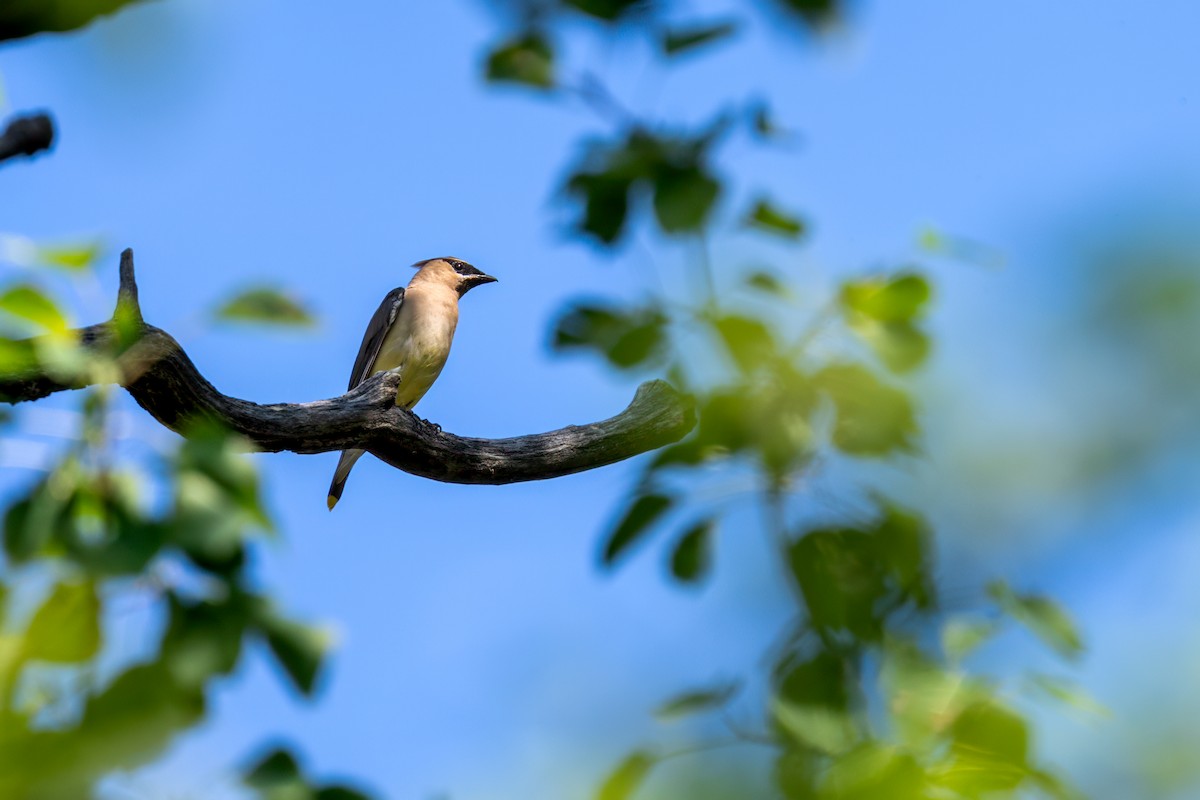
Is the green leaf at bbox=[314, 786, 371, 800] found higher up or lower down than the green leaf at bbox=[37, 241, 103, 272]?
lower down

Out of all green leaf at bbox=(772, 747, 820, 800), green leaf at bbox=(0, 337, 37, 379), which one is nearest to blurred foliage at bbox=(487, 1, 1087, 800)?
green leaf at bbox=(772, 747, 820, 800)

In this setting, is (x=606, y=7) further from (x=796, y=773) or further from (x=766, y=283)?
(x=796, y=773)

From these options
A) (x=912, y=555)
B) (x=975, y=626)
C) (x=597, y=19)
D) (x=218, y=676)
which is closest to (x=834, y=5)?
(x=597, y=19)

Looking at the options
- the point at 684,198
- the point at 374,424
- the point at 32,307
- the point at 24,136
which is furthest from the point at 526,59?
the point at 374,424

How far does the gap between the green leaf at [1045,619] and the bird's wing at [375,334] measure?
7.95m

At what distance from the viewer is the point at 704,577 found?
1.32 metres

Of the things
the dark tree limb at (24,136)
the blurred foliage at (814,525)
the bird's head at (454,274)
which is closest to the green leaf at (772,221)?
the blurred foliage at (814,525)

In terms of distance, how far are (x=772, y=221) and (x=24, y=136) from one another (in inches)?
84.1

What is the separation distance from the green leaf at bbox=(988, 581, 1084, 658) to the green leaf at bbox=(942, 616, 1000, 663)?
4cm

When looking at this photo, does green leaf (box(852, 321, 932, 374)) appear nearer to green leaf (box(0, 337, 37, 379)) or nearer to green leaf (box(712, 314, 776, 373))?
green leaf (box(712, 314, 776, 373))

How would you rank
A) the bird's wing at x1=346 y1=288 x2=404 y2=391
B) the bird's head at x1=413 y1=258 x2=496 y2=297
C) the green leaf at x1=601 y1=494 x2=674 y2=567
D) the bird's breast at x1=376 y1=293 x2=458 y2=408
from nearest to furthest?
the green leaf at x1=601 y1=494 x2=674 y2=567 → the bird's breast at x1=376 y1=293 x2=458 y2=408 → the bird's wing at x1=346 y1=288 x2=404 y2=391 → the bird's head at x1=413 y1=258 x2=496 y2=297

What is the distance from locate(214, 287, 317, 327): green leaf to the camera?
1656 millimetres

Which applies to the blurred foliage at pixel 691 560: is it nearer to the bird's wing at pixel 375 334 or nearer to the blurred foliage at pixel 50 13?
the blurred foliage at pixel 50 13

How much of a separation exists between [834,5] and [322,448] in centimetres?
500
